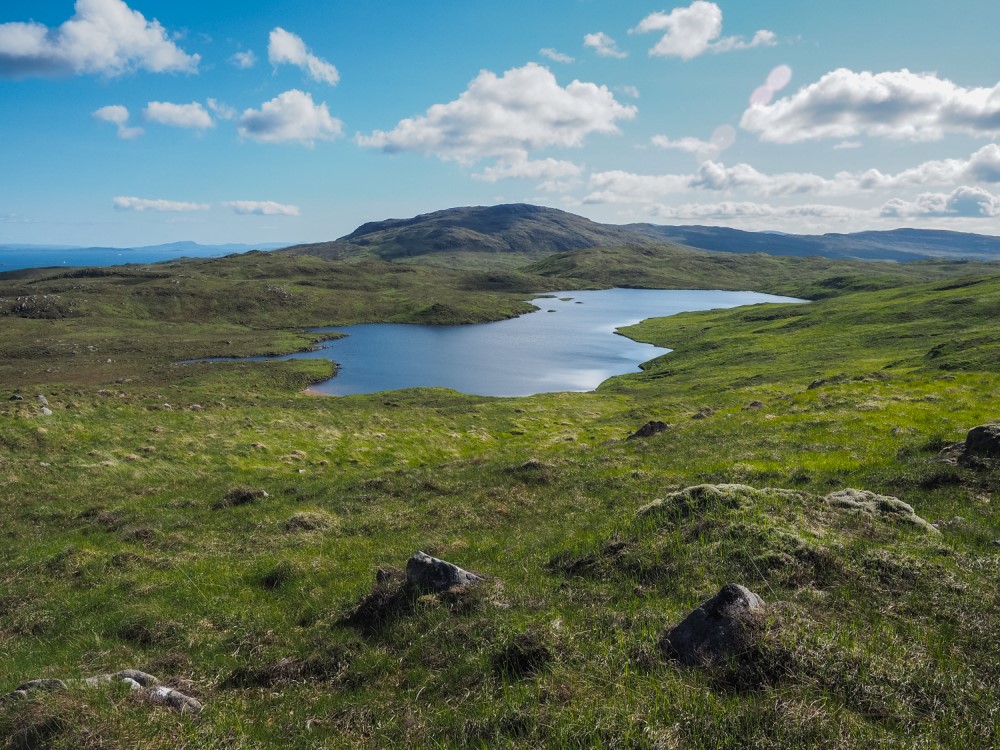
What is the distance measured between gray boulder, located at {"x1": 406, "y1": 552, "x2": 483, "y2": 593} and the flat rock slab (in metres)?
10.2

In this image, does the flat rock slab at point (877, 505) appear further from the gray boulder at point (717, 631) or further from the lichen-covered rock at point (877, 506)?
the gray boulder at point (717, 631)

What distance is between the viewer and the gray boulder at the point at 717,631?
8.02 meters

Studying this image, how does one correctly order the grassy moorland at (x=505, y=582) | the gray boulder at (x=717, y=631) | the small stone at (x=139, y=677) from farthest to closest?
the small stone at (x=139, y=677) < the gray boulder at (x=717, y=631) < the grassy moorland at (x=505, y=582)

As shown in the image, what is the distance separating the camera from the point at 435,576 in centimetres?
1248

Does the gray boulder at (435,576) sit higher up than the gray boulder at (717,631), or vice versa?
the gray boulder at (717,631)

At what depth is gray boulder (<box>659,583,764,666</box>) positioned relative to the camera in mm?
8016

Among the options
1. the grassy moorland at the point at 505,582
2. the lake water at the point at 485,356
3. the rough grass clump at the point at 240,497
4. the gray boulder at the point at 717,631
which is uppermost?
the gray boulder at the point at 717,631

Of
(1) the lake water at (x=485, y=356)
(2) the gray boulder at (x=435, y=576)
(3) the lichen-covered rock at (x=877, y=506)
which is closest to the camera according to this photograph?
(2) the gray boulder at (x=435, y=576)

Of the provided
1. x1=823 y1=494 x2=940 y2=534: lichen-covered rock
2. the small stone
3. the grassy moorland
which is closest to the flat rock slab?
x1=823 y1=494 x2=940 y2=534: lichen-covered rock

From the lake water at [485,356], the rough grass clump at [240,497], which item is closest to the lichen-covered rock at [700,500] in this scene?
the rough grass clump at [240,497]

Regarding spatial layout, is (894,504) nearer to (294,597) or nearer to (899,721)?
(899,721)

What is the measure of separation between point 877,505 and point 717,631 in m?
8.92

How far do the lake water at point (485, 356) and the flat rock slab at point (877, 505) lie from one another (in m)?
69.6

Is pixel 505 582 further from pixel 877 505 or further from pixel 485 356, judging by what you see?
pixel 485 356
